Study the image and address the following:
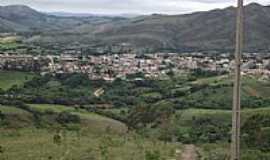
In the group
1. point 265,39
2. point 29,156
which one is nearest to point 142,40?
point 265,39

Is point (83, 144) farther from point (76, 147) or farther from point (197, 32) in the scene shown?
point (197, 32)

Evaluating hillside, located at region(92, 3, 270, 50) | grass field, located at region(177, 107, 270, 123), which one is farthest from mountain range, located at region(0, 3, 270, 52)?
grass field, located at region(177, 107, 270, 123)

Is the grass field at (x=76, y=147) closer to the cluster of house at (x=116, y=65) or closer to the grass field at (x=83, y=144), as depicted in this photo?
the grass field at (x=83, y=144)

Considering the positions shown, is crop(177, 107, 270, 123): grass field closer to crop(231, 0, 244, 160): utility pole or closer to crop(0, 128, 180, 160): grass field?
crop(0, 128, 180, 160): grass field

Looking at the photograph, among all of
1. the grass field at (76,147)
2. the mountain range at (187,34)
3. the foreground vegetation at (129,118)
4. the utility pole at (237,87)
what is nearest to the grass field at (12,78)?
the foreground vegetation at (129,118)

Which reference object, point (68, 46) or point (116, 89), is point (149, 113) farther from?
point (68, 46)

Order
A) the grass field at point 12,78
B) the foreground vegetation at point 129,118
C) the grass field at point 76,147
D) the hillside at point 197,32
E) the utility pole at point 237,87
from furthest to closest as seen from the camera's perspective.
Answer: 1. the hillside at point 197,32
2. the grass field at point 12,78
3. the foreground vegetation at point 129,118
4. the grass field at point 76,147
5. the utility pole at point 237,87
